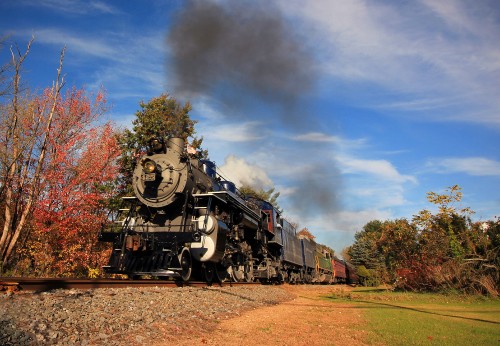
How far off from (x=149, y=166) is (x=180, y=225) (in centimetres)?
223

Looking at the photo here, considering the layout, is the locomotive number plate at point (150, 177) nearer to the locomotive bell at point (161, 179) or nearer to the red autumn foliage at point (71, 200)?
the locomotive bell at point (161, 179)

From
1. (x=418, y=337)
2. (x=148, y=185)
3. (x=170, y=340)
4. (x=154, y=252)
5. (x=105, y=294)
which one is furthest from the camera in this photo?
(x=148, y=185)

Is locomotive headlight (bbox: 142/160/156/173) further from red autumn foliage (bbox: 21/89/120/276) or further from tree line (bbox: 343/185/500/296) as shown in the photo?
tree line (bbox: 343/185/500/296)

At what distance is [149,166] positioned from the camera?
11.1 m

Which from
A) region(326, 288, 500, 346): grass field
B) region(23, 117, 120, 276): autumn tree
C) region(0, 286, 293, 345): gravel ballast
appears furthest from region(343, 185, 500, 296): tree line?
region(23, 117, 120, 276): autumn tree

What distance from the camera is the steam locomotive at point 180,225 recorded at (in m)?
10.1

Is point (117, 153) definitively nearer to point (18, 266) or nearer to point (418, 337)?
point (18, 266)

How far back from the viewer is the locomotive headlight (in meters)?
11.1

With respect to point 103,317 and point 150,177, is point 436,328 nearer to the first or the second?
point 103,317

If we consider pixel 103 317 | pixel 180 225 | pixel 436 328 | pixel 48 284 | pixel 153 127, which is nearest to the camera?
pixel 103 317

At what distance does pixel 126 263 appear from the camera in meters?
10.3

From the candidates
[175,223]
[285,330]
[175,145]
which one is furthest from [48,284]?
[175,145]

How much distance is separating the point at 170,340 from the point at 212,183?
9.02 metres

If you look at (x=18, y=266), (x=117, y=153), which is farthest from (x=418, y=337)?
(x=117, y=153)
